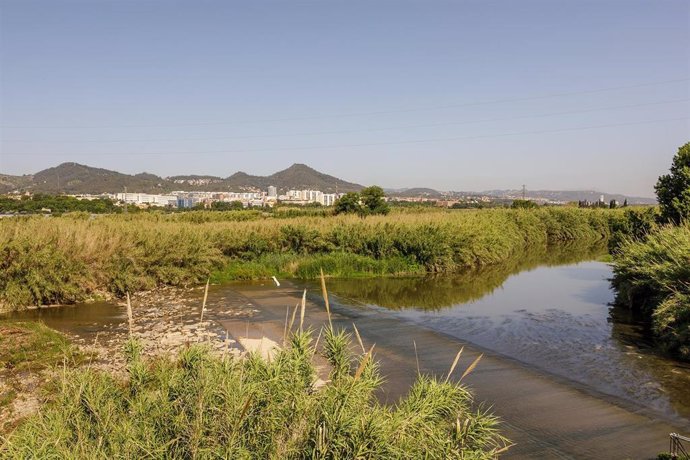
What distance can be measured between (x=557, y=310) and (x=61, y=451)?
13.5 metres

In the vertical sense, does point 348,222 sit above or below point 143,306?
above

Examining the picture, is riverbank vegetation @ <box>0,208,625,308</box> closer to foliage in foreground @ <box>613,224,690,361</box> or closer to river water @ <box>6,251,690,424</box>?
river water @ <box>6,251,690,424</box>

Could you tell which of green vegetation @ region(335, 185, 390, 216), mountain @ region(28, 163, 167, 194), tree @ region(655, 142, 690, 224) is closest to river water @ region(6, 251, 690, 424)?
tree @ region(655, 142, 690, 224)

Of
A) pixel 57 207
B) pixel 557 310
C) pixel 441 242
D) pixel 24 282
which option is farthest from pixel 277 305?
pixel 57 207

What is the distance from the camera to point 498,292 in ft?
54.9

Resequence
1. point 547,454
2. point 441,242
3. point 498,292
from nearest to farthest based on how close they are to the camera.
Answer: point 547,454
point 498,292
point 441,242

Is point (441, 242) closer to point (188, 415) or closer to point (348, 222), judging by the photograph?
Result: point (348, 222)

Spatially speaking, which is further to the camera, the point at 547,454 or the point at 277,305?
the point at 277,305

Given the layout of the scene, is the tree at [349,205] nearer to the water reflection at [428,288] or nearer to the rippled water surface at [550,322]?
the water reflection at [428,288]

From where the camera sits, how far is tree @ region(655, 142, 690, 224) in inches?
532

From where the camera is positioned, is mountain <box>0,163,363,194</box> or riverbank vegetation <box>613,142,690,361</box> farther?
mountain <box>0,163,363,194</box>

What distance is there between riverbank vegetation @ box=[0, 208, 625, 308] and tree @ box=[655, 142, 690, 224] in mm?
6629

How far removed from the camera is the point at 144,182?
11812 cm

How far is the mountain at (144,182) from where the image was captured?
9756 cm
